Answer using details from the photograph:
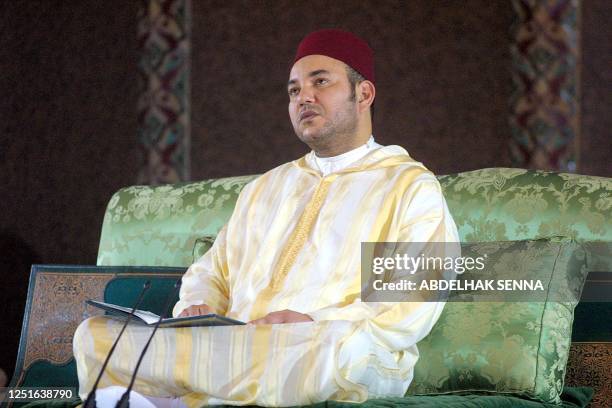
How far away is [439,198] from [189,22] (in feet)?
10.7

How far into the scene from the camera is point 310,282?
3.23 m

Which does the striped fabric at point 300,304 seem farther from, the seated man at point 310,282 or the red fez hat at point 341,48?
the red fez hat at point 341,48

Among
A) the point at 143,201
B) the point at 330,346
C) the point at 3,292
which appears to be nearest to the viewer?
the point at 330,346

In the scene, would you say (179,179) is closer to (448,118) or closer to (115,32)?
(115,32)

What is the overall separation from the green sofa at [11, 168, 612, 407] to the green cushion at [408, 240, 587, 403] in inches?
0.7

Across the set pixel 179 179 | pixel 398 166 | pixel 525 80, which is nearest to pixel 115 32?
pixel 179 179

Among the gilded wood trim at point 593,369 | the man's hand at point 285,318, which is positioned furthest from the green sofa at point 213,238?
the man's hand at point 285,318

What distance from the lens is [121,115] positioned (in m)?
6.02

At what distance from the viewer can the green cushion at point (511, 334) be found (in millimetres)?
2994

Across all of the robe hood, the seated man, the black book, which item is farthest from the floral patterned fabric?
the black book

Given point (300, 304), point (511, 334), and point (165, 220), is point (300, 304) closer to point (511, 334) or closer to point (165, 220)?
point (511, 334)

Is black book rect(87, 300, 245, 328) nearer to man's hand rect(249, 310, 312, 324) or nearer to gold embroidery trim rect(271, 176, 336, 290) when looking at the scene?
man's hand rect(249, 310, 312, 324)

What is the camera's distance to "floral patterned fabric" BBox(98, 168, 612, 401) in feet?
9.90
